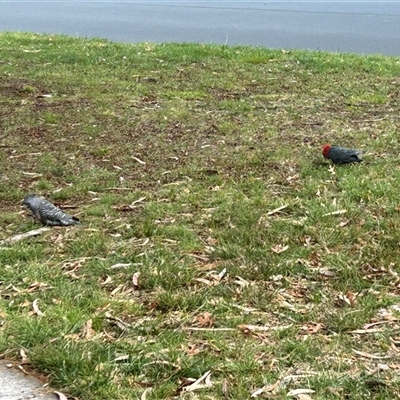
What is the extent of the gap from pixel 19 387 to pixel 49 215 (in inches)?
85.7

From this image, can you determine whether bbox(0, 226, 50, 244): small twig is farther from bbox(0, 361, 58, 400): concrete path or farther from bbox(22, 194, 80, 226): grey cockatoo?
bbox(0, 361, 58, 400): concrete path

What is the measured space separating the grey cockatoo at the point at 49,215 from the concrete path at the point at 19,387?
6.48 feet

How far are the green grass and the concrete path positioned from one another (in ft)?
0.25

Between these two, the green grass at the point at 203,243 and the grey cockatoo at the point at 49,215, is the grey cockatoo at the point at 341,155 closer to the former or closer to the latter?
the green grass at the point at 203,243

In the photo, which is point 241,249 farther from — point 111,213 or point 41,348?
point 41,348

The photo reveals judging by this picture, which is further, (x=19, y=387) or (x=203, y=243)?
(x=203, y=243)

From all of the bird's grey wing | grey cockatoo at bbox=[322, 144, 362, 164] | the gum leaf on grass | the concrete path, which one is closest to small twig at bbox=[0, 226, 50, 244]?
the bird's grey wing

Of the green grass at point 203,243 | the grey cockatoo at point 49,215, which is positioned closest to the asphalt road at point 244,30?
Answer: the green grass at point 203,243

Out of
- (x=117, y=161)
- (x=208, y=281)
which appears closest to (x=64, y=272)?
(x=208, y=281)

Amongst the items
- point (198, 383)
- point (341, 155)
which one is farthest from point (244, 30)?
point (198, 383)

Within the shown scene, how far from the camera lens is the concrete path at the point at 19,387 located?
126 inches

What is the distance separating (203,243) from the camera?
16.5 ft

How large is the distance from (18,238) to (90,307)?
1.27 meters

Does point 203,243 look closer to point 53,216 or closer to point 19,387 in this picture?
point 53,216
